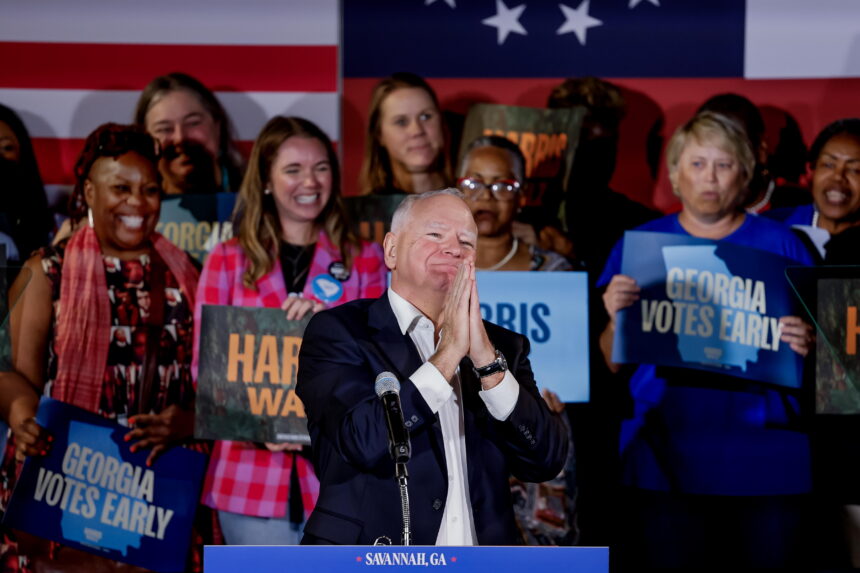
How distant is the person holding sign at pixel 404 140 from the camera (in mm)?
4492

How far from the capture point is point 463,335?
7.41 ft

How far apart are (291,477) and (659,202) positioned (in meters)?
1.97

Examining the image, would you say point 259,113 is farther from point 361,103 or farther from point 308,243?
point 308,243

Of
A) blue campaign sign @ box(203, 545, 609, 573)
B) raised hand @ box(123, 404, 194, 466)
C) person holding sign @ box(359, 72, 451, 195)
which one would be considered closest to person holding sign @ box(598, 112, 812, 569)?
person holding sign @ box(359, 72, 451, 195)

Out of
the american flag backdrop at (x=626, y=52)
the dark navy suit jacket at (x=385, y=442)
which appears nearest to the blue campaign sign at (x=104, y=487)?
the american flag backdrop at (x=626, y=52)

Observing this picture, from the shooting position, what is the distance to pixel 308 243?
419cm

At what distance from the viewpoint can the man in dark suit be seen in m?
2.25

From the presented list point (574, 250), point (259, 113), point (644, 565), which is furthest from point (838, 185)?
point (259, 113)

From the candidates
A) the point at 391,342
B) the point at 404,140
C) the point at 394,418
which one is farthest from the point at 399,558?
the point at 404,140

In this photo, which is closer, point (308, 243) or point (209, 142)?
point (308, 243)

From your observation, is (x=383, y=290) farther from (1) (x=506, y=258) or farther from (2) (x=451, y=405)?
(2) (x=451, y=405)

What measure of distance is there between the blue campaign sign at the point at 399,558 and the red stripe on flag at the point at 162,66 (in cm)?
310

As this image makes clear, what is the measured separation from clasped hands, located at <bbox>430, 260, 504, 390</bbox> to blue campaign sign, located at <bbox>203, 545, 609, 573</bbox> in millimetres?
454

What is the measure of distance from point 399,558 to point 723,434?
2.68 meters
